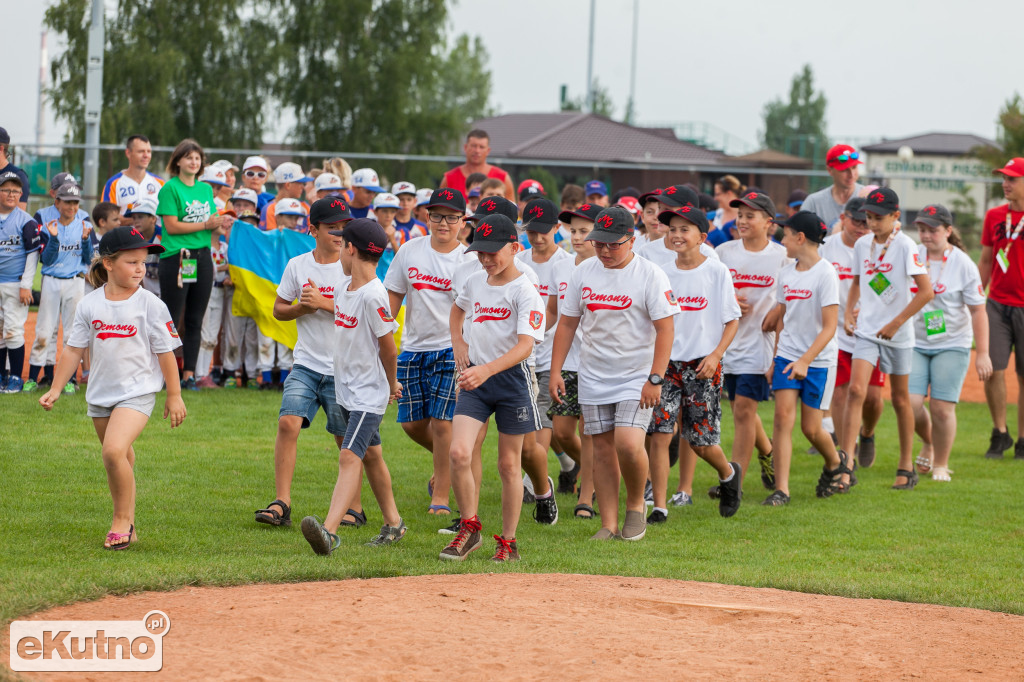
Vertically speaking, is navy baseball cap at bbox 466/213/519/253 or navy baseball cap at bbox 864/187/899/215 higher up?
navy baseball cap at bbox 864/187/899/215

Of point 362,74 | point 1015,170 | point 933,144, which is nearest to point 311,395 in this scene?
point 1015,170

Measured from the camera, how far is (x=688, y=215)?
7.84m

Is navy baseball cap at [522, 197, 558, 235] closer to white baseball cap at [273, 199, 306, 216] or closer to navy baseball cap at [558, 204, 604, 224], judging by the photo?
navy baseball cap at [558, 204, 604, 224]

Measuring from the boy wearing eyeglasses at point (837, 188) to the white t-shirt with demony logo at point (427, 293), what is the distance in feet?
13.2

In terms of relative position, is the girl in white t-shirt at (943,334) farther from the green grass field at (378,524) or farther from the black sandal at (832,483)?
the black sandal at (832,483)

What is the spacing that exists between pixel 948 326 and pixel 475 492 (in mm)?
5394

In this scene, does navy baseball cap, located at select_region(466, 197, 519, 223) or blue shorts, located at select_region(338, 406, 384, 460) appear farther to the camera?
navy baseball cap, located at select_region(466, 197, 519, 223)

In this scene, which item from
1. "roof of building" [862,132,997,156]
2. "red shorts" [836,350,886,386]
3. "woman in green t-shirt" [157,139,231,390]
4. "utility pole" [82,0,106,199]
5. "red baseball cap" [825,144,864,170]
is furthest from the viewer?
"roof of building" [862,132,997,156]

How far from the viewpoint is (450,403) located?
7457mm

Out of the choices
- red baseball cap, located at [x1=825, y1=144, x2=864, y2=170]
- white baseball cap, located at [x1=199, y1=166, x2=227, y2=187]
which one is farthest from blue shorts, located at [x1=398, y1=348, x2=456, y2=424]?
white baseball cap, located at [x1=199, y1=166, x2=227, y2=187]

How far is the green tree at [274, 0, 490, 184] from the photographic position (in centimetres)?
3741

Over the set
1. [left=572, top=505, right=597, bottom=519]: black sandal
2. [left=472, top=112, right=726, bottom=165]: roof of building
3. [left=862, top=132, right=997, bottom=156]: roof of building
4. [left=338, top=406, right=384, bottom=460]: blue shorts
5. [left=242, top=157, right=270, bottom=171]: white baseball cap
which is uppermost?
[left=862, top=132, right=997, bottom=156]: roof of building

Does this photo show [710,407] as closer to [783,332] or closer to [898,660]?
[783,332]

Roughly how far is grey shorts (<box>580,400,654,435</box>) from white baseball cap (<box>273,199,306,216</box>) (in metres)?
5.76
